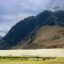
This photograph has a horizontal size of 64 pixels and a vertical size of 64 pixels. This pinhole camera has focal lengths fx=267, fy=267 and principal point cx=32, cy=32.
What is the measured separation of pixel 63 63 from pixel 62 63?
0.75 ft

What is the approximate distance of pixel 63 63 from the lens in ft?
191

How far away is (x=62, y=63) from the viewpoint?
58188mm
